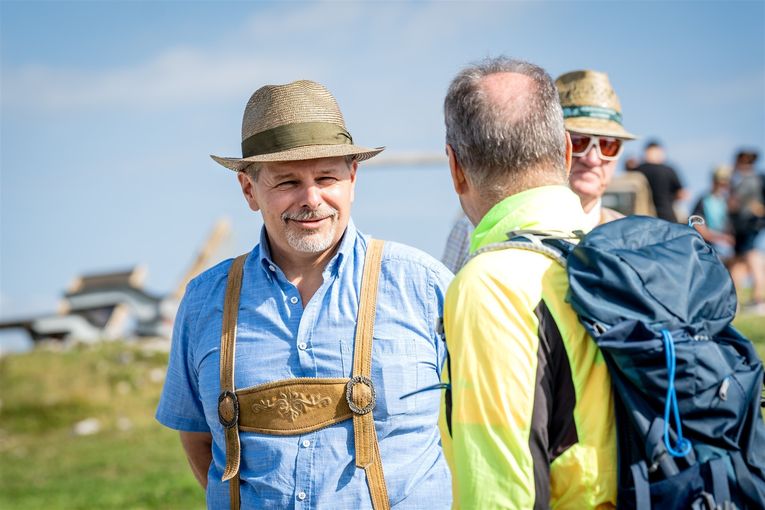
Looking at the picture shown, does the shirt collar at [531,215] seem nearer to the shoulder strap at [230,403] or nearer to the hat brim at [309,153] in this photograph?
the hat brim at [309,153]

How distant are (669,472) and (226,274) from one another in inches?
81.1

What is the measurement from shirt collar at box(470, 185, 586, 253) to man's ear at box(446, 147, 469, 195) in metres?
0.13

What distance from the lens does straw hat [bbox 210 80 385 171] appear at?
3502 millimetres

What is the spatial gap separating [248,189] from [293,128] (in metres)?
0.36

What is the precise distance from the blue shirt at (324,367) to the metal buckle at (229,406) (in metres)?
0.05

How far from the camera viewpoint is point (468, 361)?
2082 millimetres

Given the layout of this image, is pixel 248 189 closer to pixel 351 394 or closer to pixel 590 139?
pixel 351 394

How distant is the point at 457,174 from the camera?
96.6 inches

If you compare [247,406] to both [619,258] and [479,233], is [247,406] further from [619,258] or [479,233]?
[619,258]

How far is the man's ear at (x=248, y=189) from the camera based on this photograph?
3740mm

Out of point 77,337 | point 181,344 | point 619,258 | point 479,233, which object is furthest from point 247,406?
point 77,337

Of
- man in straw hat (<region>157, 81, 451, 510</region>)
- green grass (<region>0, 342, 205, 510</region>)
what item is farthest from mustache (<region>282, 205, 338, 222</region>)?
green grass (<region>0, 342, 205, 510</region>)

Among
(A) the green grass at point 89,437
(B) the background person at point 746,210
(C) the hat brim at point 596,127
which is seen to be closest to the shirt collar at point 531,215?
(C) the hat brim at point 596,127

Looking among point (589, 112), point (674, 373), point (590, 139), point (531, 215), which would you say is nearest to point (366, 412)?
point (531, 215)
